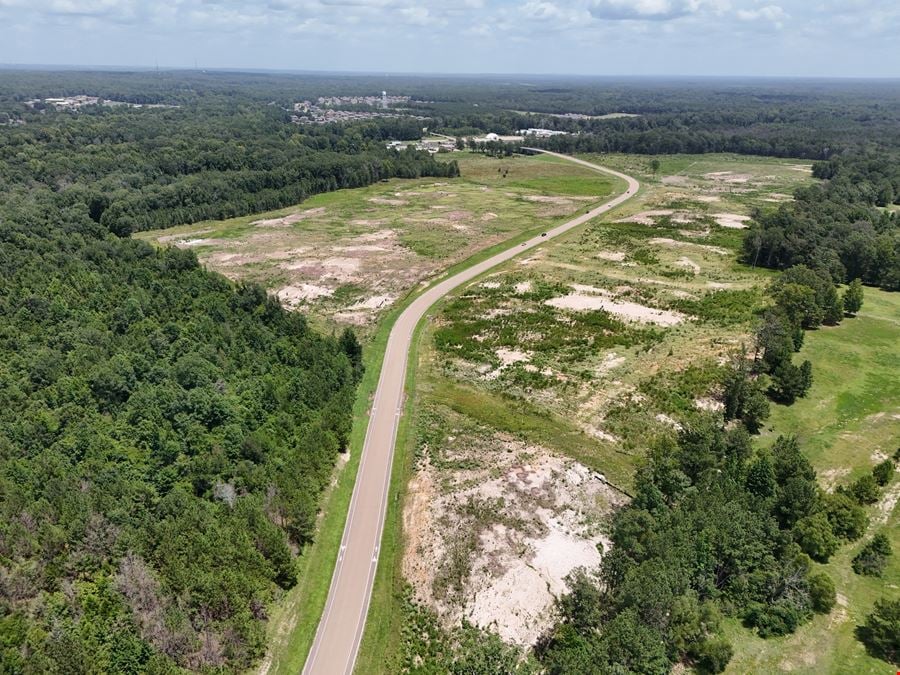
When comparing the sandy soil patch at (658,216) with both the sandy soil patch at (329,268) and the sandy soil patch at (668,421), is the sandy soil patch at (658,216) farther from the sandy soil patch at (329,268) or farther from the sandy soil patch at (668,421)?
the sandy soil patch at (668,421)

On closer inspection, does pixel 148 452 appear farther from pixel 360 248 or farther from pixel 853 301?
pixel 853 301

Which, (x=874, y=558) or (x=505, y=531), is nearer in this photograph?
(x=874, y=558)

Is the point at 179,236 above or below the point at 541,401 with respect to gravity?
above

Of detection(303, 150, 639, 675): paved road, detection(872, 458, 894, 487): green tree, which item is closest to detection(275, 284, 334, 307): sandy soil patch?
detection(303, 150, 639, 675): paved road

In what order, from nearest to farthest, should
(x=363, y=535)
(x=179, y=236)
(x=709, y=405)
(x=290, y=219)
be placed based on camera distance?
(x=363, y=535) → (x=709, y=405) → (x=179, y=236) → (x=290, y=219)

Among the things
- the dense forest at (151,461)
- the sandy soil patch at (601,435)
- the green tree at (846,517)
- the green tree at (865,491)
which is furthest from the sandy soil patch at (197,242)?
the green tree at (865,491)

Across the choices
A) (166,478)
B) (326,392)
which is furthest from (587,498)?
(166,478)

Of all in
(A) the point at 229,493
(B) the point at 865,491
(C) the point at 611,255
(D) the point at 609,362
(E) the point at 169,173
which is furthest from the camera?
(E) the point at 169,173

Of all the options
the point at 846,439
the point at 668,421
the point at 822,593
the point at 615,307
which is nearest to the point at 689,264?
the point at 615,307
